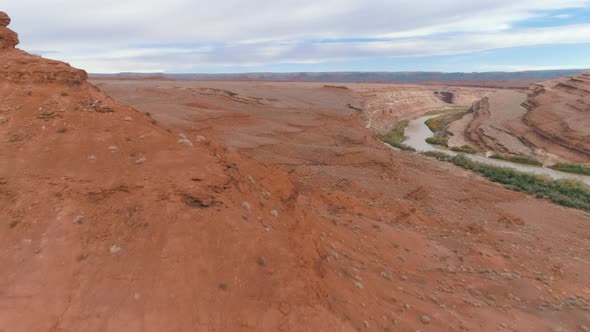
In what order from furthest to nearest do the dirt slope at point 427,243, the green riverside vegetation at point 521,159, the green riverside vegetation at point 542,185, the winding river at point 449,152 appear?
the green riverside vegetation at point 521,159
the winding river at point 449,152
the green riverside vegetation at point 542,185
the dirt slope at point 427,243

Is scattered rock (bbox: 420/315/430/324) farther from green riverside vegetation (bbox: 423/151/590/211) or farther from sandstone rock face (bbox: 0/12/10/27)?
green riverside vegetation (bbox: 423/151/590/211)

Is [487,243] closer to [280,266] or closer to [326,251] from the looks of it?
[326,251]

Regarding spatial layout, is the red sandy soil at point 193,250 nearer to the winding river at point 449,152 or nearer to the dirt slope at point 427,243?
the dirt slope at point 427,243

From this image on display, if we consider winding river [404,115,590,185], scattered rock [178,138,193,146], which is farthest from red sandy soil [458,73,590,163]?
scattered rock [178,138,193,146]

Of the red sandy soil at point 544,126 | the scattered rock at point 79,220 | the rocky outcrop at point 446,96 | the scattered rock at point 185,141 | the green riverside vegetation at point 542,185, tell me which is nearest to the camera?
the scattered rock at point 79,220

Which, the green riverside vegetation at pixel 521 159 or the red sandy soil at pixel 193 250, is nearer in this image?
the red sandy soil at pixel 193 250

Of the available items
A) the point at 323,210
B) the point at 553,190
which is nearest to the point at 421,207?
the point at 323,210

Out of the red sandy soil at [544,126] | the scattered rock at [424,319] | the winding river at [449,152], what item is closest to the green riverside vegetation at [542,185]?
the winding river at [449,152]
